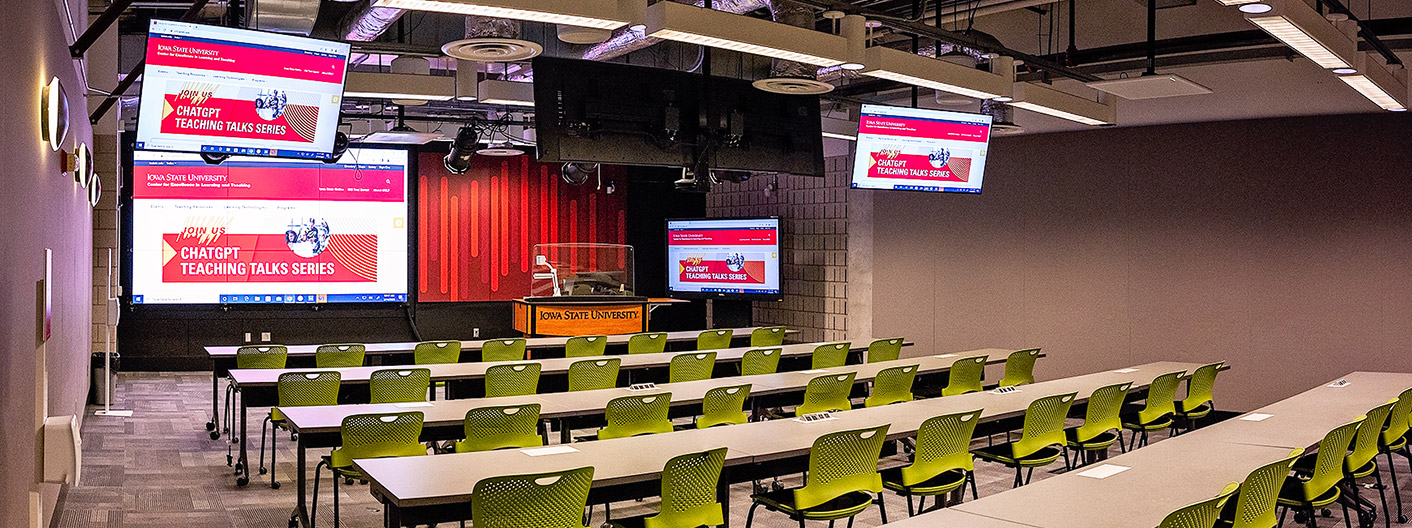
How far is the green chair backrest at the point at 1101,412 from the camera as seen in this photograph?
6496 millimetres

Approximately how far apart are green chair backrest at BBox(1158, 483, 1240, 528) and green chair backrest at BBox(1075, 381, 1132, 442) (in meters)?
→ 2.92

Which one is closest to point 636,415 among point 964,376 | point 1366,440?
point 964,376

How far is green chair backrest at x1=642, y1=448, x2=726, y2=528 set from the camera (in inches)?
173

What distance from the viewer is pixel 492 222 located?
15.9 metres

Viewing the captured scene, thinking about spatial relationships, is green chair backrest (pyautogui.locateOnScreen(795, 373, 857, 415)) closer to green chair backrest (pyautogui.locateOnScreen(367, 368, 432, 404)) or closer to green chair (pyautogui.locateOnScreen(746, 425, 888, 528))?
green chair (pyautogui.locateOnScreen(746, 425, 888, 528))

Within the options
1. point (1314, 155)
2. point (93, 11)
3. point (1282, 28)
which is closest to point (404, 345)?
point (93, 11)

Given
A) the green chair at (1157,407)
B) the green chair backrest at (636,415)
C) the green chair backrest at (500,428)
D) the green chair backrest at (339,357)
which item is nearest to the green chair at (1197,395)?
the green chair at (1157,407)

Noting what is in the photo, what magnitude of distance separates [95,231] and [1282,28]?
1314 cm

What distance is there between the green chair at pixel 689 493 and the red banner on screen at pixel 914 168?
204 inches

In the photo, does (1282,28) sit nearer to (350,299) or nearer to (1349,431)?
(1349,431)

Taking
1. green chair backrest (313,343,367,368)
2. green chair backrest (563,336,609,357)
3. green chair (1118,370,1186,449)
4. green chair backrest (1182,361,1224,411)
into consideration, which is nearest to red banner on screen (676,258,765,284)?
green chair backrest (563,336,609,357)

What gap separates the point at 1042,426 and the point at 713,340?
4951 mm

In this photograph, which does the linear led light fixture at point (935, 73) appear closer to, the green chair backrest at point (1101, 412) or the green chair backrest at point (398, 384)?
the green chair backrest at point (1101, 412)

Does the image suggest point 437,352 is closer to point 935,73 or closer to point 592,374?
point 592,374
